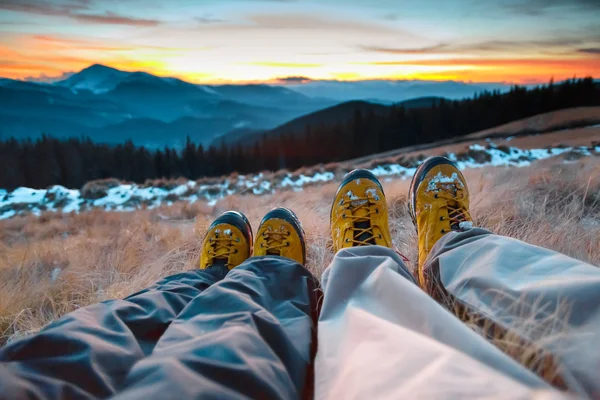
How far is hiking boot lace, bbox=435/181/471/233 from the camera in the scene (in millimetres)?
1784

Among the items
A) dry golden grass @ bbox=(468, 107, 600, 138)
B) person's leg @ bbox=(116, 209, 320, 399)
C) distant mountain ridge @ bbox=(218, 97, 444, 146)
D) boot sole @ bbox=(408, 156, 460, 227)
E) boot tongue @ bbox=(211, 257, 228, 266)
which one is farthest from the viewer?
distant mountain ridge @ bbox=(218, 97, 444, 146)

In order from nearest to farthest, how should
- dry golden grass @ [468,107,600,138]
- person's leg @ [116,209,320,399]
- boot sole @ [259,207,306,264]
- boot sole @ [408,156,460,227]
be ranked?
person's leg @ [116,209,320,399]
boot sole @ [259,207,306,264]
boot sole @ [408,156,460,227]
dry golden grass @ [468,107,600,138]

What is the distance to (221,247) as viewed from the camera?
79.9 inches

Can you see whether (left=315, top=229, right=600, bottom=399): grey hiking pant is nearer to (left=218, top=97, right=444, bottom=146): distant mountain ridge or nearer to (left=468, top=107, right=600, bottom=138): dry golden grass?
(left=468, top=107, right=600, bottom=138): dry golden grass

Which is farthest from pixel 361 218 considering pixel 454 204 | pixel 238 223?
pixel 238 223

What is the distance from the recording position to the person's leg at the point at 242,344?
719 millimetres

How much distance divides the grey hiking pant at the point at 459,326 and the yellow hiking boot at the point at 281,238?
2.49ft

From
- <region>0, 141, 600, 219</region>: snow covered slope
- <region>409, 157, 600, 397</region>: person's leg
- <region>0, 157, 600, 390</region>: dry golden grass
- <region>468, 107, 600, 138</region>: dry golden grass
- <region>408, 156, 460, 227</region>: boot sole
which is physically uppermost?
<region>468, 107, 600, 138</region>: dry golden grass

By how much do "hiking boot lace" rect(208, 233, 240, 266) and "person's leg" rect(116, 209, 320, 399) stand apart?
63cm

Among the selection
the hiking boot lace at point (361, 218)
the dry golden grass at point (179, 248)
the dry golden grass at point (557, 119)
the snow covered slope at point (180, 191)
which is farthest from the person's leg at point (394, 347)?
the dry golden grass at point (557, 119)

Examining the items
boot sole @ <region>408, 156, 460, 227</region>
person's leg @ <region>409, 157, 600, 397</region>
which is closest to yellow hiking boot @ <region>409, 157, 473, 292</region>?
boot sole @ <region>408, 156, 460, 227</region>

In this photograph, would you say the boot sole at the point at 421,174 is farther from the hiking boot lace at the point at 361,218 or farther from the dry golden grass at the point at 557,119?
the dry golden grass at the point at 557,119

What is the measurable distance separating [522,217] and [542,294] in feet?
5.14

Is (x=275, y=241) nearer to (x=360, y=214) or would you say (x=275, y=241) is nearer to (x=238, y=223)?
(x=238, y=223)
